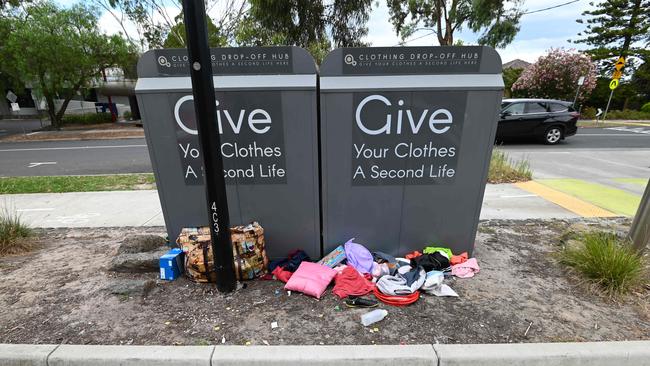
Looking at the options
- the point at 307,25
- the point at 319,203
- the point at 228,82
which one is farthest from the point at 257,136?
the point at 307,25

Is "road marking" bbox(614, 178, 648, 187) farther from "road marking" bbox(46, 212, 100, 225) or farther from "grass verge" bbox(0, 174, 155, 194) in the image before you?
"road marking" bbox(46, 212, 100, 225)

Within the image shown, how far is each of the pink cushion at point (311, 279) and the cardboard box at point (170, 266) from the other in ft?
3.46

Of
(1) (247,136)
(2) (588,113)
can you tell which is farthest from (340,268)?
(2) (588,113)

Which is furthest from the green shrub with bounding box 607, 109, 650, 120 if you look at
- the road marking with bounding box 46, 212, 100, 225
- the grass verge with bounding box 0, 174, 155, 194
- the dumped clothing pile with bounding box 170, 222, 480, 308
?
the road marking with bounding box 46, 212, 100, 225

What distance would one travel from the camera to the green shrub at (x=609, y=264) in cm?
277

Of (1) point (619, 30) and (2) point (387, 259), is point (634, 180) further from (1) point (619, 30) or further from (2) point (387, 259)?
(1) point (619, 30)

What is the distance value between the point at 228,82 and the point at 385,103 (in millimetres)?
1404

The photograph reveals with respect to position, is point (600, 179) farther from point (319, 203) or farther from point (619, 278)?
point (319, 203)

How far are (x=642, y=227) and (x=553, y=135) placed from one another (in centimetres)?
1085

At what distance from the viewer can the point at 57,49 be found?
56.6 feet

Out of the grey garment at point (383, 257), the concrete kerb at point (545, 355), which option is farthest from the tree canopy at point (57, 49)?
the concrete kerb at point (545, 355)

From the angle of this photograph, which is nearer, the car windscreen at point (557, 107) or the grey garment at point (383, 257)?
the grey garment at point (383, 257)

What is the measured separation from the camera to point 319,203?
3.23m

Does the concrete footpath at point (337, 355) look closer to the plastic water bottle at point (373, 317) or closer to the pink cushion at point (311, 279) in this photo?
the plastic water bottle at point (373, 317)
